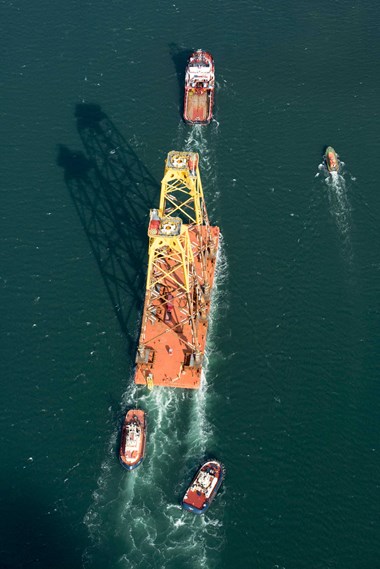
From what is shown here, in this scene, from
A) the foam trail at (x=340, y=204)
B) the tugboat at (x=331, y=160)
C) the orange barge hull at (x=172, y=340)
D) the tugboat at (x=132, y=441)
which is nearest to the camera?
the tugboat at (x=132, y=441)

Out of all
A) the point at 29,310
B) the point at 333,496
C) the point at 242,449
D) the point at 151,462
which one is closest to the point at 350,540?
the point at 333,496

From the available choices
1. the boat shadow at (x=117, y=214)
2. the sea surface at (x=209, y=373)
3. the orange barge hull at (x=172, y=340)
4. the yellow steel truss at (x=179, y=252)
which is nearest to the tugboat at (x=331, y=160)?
the sea surface at (x=209, y=373)

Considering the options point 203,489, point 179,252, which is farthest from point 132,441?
point 179,252

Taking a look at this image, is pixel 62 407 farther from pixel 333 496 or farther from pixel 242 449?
pixel 333 496

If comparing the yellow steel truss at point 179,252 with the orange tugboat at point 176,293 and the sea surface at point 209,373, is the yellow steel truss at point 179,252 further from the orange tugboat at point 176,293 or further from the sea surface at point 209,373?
the sea surface at point 209,373

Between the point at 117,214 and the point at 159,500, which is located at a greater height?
the point at 117,214

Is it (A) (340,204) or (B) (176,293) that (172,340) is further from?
(A) (340,204)

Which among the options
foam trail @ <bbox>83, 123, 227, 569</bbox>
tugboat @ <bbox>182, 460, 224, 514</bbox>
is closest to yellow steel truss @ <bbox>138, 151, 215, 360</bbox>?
foam trail @ <bbox>83, 123, 227, 569</bbox>

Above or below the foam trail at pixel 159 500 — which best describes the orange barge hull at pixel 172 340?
above
